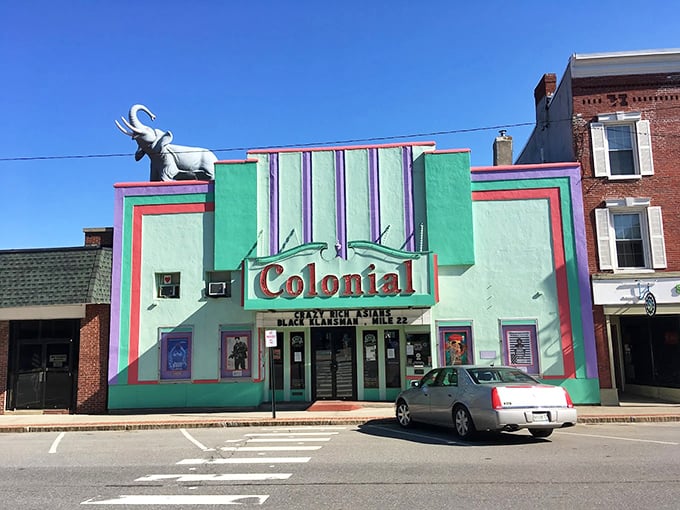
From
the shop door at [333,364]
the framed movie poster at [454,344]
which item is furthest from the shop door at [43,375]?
the framed movie poster at [454,344]

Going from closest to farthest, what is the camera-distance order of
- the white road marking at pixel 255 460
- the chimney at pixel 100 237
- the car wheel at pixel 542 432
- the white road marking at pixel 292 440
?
1. the white road marking at pixel 255 460
2. the car wheel at pixel 542 432
3. the white road marking at pixel 292 440
4. the chimney at pixel 100 237

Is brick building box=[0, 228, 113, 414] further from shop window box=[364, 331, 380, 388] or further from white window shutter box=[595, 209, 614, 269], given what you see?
white window shutter box=[595, 209, 614, 269]

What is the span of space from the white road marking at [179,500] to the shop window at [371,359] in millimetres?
11142

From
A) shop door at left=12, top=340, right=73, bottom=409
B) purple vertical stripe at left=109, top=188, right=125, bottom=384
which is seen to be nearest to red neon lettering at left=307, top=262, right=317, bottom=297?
purple vertical stripe at left=109, top=188, right=125, bottom=384

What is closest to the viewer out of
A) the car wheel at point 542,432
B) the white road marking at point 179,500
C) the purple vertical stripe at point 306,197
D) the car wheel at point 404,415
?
the white road marking at point 179,500

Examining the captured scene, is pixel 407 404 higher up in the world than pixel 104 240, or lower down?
lower down

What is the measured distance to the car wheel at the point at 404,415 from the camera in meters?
12.9

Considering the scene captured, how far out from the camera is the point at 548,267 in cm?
1755

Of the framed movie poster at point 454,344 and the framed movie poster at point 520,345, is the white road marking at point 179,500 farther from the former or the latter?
the framed movie poster at point 520,345

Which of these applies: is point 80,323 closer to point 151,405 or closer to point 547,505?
point 151,405

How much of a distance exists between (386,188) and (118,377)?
1000 cm

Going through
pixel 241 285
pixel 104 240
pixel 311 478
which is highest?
pixel 104 240

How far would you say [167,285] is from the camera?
18531 mm

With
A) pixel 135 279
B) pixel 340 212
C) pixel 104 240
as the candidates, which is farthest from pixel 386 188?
pixel 104 240
